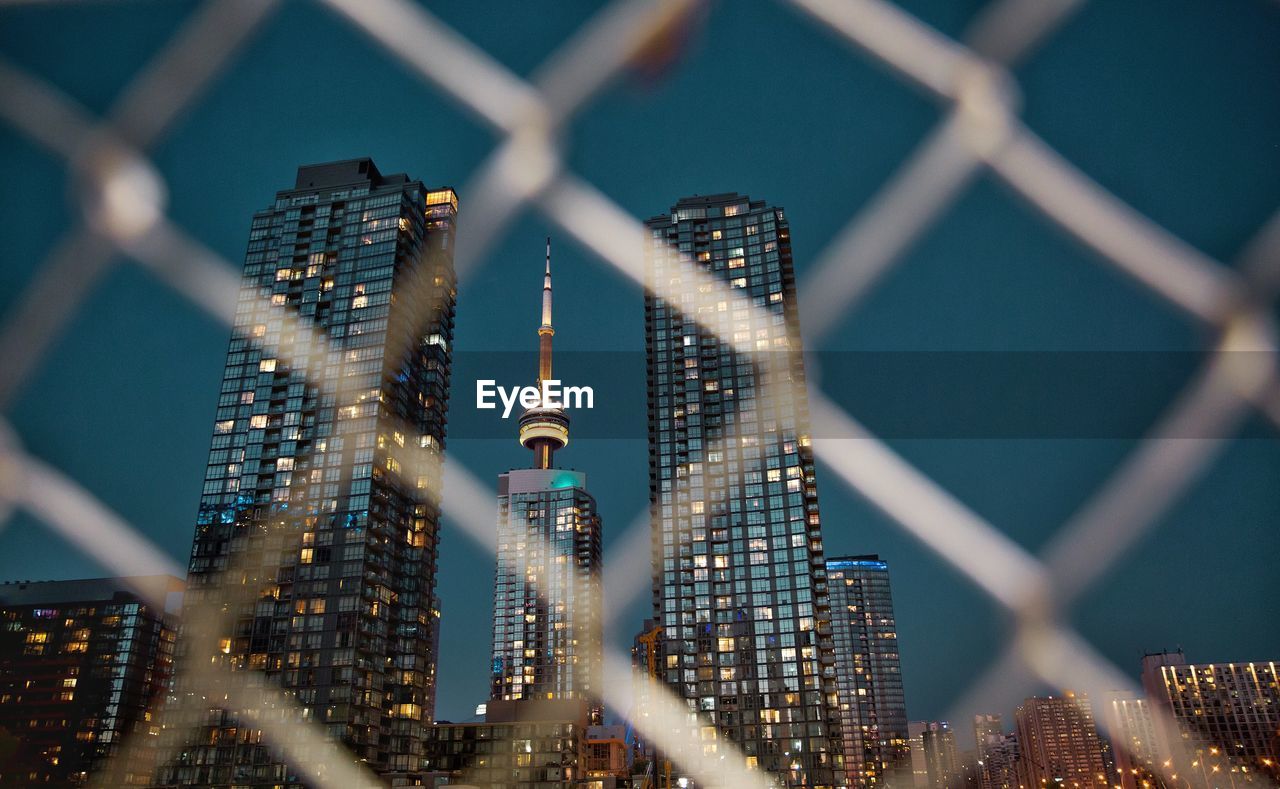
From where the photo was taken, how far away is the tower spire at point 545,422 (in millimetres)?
179375

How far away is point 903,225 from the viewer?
23.6 m

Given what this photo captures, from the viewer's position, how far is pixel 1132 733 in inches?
7052

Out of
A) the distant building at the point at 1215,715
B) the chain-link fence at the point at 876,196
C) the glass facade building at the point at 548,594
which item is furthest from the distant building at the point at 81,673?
the distant building at the point at 1215,715

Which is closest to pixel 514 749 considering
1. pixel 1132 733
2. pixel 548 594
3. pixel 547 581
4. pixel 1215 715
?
pixel 548 594

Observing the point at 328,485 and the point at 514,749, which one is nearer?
the point at 328,485

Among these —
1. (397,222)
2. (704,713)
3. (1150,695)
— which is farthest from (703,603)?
(1150,695)

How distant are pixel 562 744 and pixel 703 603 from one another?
986 inches

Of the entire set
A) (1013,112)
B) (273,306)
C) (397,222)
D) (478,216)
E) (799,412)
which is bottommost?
(1013,112)

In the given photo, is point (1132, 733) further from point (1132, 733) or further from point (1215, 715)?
point (1215, 715)

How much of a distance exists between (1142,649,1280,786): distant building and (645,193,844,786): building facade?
268 feet

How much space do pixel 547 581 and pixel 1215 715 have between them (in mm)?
123226

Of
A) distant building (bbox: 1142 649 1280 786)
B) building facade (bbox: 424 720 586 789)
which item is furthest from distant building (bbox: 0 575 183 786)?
distant building (bbox: 1142 649 1280 786)

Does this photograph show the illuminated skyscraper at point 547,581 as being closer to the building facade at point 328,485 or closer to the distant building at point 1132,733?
the building facade at point 328,485

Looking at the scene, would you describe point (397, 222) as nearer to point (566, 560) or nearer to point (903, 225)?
point (903, 225)
